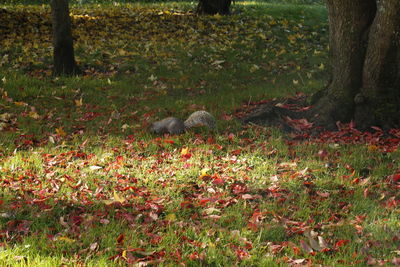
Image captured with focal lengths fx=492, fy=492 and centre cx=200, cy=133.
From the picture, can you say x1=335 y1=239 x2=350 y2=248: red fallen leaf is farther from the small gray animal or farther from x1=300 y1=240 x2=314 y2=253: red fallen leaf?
the small gray animal

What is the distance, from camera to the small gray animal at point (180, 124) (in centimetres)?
571

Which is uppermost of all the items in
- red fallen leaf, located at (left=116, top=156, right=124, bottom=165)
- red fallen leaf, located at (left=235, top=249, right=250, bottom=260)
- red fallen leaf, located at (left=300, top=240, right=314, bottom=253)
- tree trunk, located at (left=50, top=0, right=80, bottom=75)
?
tree trunk, located at (left=50, top=0, right=80, bottom=75)

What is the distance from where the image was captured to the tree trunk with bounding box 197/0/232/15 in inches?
507

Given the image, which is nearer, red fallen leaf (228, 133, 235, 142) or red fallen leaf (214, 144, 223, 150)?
red fallen leaf (214, 144, 223, 150)

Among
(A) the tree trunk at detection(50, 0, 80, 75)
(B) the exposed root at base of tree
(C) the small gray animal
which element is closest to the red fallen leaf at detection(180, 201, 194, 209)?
(C) the small gray animal

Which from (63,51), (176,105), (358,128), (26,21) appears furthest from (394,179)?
(26,21)

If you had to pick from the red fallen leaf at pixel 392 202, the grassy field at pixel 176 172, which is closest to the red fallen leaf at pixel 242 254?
the grassy field at pixel 176 172

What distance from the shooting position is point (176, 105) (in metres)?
6.90

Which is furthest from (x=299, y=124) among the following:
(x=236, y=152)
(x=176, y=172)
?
(x=176, y=172)

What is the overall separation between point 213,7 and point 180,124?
7832 mm

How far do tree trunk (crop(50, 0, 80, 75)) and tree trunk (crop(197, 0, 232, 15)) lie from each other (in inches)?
216

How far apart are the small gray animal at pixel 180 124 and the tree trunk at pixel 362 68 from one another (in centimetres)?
133

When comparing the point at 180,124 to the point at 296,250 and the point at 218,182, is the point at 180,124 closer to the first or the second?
the point at 218,182

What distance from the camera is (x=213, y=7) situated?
508 inches
